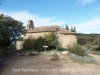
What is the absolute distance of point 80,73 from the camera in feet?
33.0

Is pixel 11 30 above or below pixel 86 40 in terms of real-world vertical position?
above

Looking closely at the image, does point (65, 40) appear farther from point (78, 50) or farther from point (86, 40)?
point (86, 40)

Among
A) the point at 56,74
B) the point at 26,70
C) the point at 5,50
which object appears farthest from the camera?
the point at 5,50

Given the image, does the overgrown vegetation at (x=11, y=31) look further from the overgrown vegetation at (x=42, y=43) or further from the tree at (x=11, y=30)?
the overgrown vegetation at (x=42, y=43)

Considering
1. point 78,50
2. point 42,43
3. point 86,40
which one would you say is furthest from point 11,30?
point 86,40

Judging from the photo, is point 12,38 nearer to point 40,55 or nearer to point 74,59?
point 40,55

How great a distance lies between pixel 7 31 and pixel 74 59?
9183mm

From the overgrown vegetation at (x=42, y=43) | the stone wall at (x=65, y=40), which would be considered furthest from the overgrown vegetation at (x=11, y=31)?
the stone wall at (x=65, y=40)

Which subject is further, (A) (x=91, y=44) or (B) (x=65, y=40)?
(A) (x=91, y=44)

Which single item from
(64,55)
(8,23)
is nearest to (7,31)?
(8,23)

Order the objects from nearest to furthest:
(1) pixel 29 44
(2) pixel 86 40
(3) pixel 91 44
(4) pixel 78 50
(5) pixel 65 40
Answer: (4) pixel 78 50 < (1) pixel 29 44 < (5) pixel 65 40 < (3) pixel 91 44 < (2) pixel 86 40

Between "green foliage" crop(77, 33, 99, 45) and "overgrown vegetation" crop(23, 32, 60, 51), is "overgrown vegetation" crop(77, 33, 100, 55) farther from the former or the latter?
"overgrown vegetation" crop(23, 32, 60, 51)

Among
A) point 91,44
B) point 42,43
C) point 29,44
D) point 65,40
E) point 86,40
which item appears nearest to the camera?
point 42,43

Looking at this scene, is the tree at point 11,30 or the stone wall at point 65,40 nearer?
the tree at point 11,30
